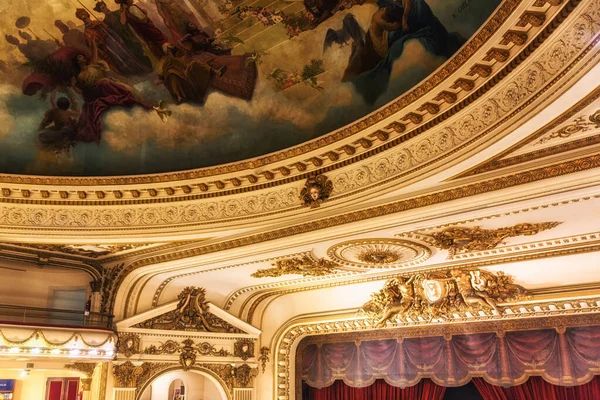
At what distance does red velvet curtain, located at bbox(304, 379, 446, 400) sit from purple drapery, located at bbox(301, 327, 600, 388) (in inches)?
14.6

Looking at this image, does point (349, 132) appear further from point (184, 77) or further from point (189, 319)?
point (189, 319)

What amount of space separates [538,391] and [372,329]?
390 cm

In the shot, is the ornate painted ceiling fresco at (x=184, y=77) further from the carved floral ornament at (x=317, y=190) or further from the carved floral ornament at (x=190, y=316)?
the carved floral ornament at (x=190, y=316)

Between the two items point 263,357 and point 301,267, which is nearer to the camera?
point 301,267

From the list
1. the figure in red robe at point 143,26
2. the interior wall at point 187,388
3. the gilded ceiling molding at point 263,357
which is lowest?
the interior wall at point 187,388

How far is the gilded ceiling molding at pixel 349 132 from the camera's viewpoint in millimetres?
5512

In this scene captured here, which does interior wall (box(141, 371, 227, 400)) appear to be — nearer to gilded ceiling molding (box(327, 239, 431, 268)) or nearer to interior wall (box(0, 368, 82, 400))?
interior wall (box(0, 368, 82, 400))

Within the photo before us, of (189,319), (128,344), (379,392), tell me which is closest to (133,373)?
(128,344)

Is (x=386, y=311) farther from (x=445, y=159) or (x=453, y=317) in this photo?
(x=445, y=159)

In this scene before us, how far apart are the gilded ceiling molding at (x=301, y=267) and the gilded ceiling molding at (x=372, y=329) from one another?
7.96 ft

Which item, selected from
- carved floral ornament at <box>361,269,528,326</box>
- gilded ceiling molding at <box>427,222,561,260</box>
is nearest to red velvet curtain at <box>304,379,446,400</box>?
carved floral ornament at <box>361,269,528,326</box>

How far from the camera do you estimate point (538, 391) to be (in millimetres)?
11750

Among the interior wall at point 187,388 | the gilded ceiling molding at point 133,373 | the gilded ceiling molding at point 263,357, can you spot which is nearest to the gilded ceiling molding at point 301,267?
the gilded ceiling molding at point 263,357

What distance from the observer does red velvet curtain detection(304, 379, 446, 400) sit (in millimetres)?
13258
